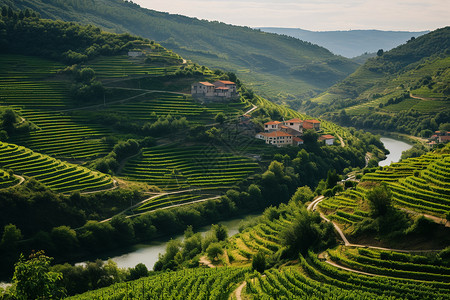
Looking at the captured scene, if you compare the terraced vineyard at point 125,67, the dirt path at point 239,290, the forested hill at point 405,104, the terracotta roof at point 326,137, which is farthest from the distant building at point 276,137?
the dirt path at point 239,290

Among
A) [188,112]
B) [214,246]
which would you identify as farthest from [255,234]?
[188,112]

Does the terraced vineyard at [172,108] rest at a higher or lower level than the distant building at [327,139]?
higher

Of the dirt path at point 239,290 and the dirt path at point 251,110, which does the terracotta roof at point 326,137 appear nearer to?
the dirt path at point 251,110

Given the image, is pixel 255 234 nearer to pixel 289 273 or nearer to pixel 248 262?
pixel 248 262

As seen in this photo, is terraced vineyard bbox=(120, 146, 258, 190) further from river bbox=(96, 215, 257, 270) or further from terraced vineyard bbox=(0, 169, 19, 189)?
terraced vineyard bbox=(0, 169, 19, 189)

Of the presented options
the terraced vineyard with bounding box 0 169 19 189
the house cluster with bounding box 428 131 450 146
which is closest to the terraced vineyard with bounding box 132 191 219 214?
the terraced vineyard with bounding box 0 169 19 189

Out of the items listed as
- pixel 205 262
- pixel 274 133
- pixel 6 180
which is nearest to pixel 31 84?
pixel 6 180
